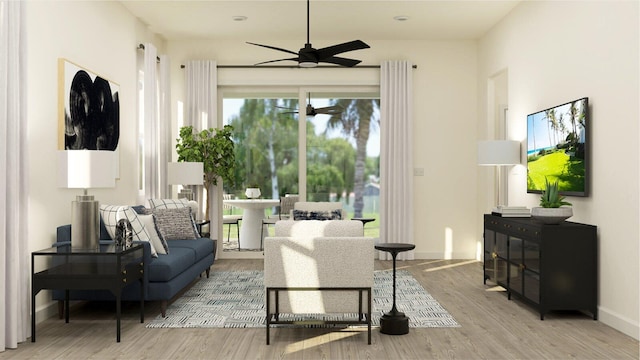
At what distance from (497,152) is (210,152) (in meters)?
3.79

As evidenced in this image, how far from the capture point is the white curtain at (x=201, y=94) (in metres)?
8.68

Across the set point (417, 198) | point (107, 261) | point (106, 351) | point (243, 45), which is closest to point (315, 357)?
point (106, 351)

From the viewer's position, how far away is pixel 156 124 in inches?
301

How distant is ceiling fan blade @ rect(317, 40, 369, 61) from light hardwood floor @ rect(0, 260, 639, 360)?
8.31 feet

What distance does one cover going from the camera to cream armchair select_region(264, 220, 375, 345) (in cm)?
419

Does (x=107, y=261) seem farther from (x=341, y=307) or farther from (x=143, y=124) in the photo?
(x=143, y=124)

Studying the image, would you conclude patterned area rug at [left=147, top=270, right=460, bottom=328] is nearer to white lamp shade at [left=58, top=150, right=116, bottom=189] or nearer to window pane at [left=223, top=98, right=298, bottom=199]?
white lamp shade at [left=58, top=150, right=116, bottom=189]

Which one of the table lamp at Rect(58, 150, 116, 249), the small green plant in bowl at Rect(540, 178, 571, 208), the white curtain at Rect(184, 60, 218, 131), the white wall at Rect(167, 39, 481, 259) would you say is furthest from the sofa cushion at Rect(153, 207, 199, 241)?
the small green plant in bowl at Rect(540, 178, 571, 208)

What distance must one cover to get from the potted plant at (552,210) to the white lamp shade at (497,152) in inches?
56.4

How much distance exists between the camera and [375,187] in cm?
894

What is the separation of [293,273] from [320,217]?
6.56ft

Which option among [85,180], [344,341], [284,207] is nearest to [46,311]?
[85,180]

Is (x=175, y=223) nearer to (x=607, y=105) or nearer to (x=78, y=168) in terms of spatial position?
(x=78, y=168)

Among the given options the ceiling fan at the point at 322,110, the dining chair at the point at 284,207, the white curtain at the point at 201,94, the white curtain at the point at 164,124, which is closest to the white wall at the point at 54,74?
the white curtain at the point at 164,124
